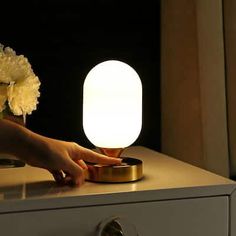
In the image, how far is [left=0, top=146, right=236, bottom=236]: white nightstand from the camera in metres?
0.80

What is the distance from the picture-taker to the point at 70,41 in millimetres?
1247

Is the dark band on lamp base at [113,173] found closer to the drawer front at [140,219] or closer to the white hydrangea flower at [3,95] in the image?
the drawer front at [140,219]

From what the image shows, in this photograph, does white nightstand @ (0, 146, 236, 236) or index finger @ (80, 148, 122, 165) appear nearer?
white nightstand @ (0, 146, 236, 236)

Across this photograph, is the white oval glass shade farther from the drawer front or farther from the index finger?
the drawer front

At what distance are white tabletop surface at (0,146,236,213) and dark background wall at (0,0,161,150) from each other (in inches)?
10.5

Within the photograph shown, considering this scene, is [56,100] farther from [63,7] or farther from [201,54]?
[201,54]

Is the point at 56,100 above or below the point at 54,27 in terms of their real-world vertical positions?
below

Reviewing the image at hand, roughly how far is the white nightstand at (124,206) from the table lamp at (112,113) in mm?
27

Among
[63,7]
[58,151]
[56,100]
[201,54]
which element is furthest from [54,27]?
[58,151]

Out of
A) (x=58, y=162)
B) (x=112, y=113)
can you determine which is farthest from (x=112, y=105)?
(x=58, y=162)

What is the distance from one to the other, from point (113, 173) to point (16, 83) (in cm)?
22

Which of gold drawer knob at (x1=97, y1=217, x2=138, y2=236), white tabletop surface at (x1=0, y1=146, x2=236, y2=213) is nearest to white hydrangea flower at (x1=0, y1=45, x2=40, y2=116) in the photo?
white tabletop surface at (x1=0, y1=146, x2=236, y2=213)

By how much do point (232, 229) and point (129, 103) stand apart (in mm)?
268

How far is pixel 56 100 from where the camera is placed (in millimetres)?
1250
